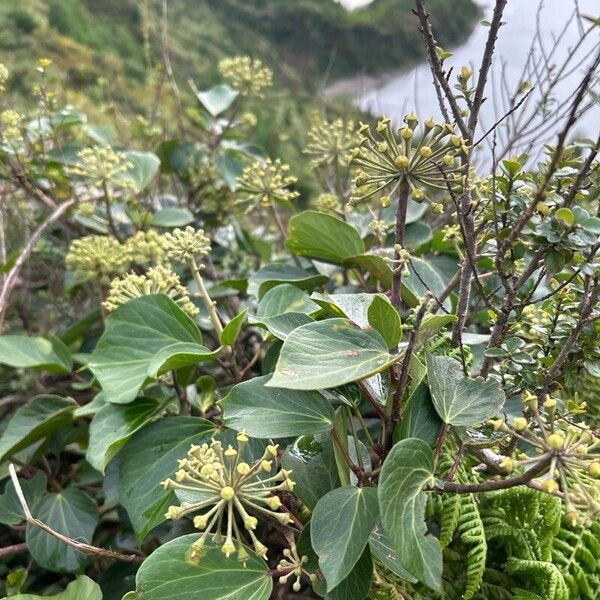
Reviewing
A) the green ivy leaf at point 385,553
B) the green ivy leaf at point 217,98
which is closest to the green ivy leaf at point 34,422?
the green ivy leaf at point 385,553

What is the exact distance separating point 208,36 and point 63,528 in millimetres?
10167

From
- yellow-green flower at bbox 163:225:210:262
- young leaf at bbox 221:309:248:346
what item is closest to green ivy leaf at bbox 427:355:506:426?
young leaf at bbox 221:309:248:346

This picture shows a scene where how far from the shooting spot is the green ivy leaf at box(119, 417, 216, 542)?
664 millimetres

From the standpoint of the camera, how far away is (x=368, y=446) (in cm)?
67

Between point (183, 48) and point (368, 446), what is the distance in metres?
9.33

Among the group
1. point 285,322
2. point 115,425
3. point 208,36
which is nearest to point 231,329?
point 285,322

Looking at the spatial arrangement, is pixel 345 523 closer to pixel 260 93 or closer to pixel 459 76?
pixel 459 76

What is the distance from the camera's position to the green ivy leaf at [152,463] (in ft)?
2.18

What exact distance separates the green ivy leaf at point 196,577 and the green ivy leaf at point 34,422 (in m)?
0.40

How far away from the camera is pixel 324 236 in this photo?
2.88 ft

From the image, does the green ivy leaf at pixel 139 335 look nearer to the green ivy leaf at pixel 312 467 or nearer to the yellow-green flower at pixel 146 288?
the yellow-green flower at pixel 146 288

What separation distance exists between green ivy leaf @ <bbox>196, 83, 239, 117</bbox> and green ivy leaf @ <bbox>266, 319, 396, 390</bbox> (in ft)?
3.31

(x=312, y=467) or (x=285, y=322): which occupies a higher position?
(x=285, y=322)

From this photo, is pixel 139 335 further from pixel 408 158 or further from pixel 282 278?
pixel 408 158
